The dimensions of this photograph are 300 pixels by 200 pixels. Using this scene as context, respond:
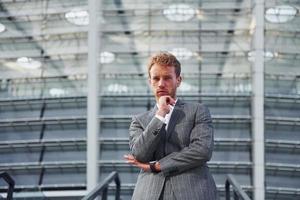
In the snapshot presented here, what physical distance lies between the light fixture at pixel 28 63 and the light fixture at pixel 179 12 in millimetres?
5403

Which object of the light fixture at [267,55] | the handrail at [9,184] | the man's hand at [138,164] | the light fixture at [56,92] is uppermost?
the light fixture at [267,55]

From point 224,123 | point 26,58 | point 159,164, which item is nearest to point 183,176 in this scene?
point 159,164

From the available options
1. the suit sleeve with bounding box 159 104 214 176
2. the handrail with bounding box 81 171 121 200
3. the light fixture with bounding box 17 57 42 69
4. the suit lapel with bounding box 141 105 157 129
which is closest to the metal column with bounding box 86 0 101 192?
the light fixture with bounding box 17 57 42 69

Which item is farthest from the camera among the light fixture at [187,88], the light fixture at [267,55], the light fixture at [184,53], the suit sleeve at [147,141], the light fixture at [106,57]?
the light fixture at [106,57]

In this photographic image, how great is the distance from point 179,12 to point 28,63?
6.28 m

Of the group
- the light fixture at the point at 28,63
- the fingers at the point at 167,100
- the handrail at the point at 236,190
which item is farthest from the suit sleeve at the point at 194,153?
the light fixture at the point at 28,63

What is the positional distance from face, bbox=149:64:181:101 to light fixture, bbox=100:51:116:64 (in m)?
21.0

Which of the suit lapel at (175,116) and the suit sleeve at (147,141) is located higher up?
the suit lapel at (175,116)

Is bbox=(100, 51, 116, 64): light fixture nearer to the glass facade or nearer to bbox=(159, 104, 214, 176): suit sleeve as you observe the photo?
the glass facade

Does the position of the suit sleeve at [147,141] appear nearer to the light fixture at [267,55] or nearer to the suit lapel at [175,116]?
the suit lapel at [175,116]

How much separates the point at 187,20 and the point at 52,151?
23.7 feet

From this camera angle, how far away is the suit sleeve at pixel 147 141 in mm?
2295

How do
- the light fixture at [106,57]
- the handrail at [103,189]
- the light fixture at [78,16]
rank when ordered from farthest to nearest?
the light fixture at [78,16], the light fixture at [106,57], the handrail at [103,189]

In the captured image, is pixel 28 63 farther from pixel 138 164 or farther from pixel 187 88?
pixel 138 164
